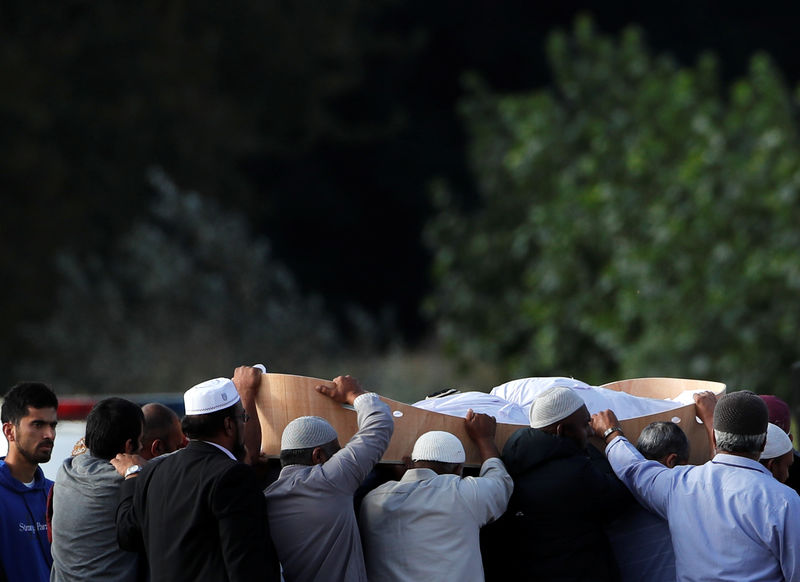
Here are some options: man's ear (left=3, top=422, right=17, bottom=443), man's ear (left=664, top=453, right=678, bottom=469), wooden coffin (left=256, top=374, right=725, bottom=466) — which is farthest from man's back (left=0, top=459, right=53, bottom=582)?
man's ear (left=664, top=453, right=678, bottom=469)

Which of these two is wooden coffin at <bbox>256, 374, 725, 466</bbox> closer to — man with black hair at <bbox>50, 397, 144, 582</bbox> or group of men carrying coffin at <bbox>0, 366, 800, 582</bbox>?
group of men carrying coffin at <bbox>0, 366, 800, 582</bbox>

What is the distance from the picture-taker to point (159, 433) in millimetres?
5270

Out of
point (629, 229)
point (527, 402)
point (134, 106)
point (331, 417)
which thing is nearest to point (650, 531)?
point (527, 402)

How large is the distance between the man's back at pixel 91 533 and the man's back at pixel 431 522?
906mm

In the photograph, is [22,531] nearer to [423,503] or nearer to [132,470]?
[132,470]

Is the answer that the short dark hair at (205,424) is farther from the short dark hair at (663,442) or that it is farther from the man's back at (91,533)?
the short dark hair at (663,442)

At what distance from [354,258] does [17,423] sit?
2223 centimetres

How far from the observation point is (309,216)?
26547 mm

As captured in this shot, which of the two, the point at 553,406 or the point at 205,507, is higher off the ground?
the point at 553,406

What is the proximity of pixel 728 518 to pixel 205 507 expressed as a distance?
1.77 meters

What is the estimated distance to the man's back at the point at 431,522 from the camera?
15.4ft

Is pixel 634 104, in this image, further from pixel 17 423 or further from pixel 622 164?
pixel 17 423

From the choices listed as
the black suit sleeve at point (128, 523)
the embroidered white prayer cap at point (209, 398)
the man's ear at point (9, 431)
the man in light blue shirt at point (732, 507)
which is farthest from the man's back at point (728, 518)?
the man's ear at point (9, 431)

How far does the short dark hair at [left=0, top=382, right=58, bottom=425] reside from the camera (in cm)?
520
